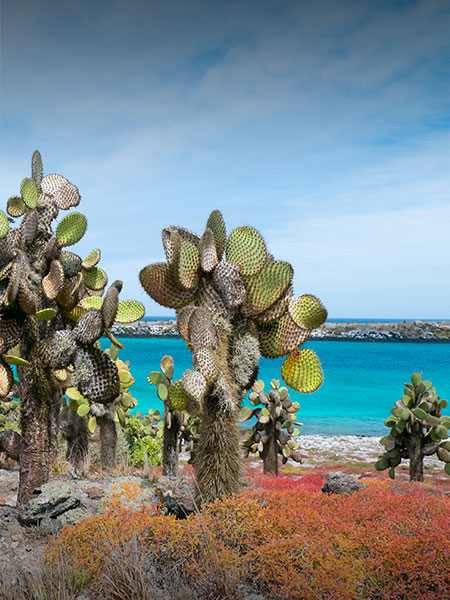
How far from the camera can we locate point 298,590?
390 cm

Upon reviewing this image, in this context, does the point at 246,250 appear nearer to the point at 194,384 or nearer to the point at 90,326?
the point at 194,384

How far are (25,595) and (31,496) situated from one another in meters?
2.33

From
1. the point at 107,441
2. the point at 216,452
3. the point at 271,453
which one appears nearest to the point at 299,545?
the point at 216,452

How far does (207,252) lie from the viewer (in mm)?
6047

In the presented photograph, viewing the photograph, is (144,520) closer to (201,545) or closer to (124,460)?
(201,545)

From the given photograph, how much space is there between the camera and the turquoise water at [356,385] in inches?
1378

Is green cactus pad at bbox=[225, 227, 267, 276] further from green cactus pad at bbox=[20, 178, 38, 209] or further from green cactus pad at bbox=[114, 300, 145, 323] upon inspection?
green cactus pad at bbox=[20, 178, 38, 209]

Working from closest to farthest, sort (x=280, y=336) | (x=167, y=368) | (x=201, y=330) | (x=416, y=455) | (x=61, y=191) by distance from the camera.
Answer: (x=201, y=330) → (x=280, y=336) → (x=61, y=191) → (x=167, y=368) → (x=416, y=455)

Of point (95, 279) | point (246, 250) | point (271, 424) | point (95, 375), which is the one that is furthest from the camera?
point (271, 424)

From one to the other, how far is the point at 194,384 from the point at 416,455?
7.97 metres

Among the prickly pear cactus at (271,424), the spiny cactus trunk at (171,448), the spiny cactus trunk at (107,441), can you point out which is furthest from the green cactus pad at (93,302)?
the prickly pear cactus at (271,424)

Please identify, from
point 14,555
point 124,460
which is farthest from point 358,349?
point 14,555

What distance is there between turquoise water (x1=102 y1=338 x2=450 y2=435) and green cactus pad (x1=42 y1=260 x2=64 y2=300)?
19460 mm

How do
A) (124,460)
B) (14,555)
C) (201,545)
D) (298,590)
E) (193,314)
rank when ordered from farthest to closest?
(124,460) < (193,314) < (14,555) < (201,545) < (298,590)
